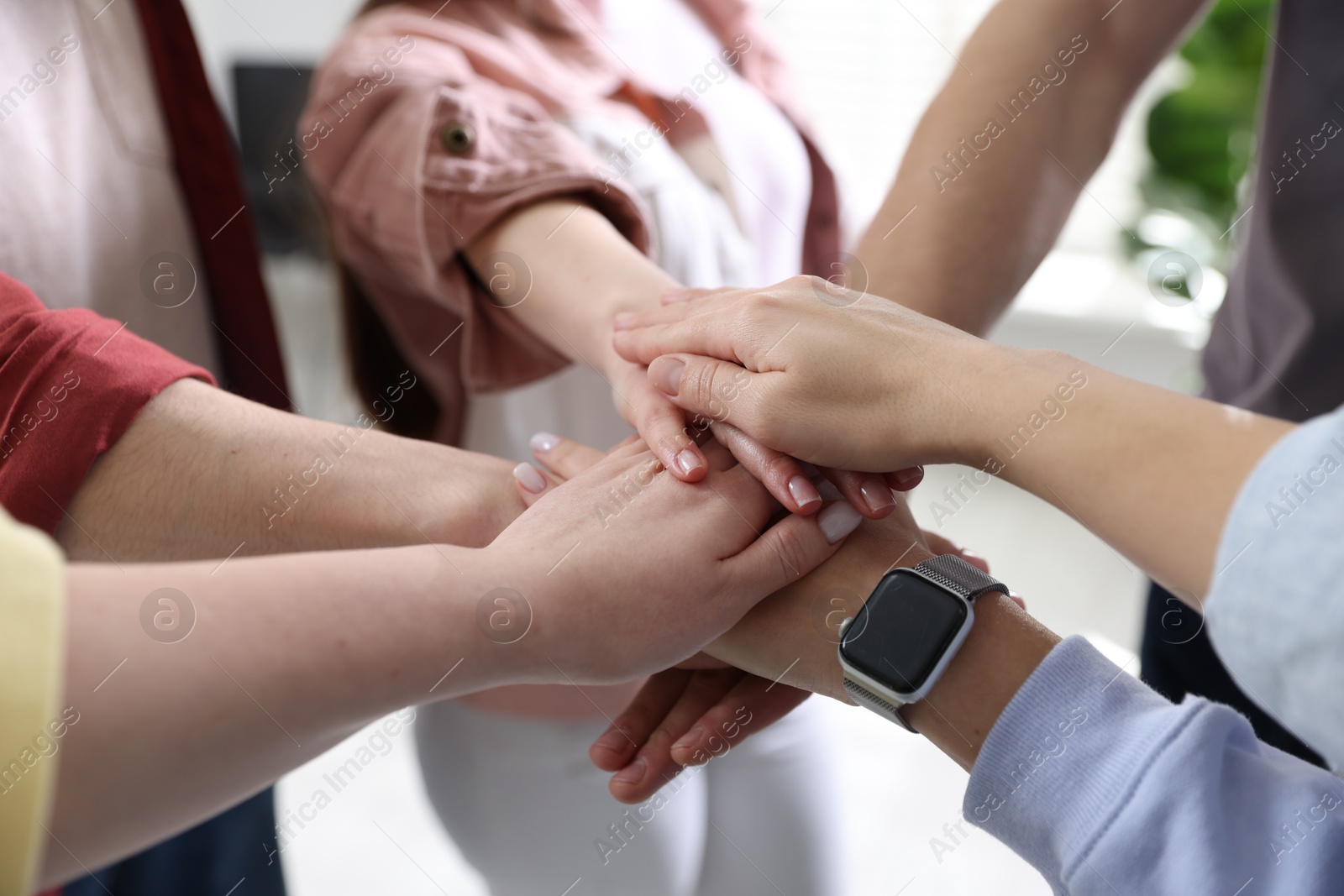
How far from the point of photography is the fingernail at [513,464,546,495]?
0.81 m

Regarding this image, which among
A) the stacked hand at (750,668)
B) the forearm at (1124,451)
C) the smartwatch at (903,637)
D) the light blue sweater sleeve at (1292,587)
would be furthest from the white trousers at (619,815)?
the light blue sweater sleeve at (1292,587)

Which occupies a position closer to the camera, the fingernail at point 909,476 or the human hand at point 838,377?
the human hand at point 838,377

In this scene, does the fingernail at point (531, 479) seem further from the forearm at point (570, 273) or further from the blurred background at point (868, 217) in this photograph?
the blurred background at point (868, 217)

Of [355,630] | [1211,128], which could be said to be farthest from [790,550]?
[1211,128]

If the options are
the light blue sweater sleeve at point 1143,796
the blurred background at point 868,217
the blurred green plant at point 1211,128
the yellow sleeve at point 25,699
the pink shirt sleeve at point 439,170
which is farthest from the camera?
the blurred green plant at point 1211,128

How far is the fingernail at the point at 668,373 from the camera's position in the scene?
0.79 m

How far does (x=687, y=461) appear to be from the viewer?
744mm

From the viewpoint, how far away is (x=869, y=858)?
1.70 metres

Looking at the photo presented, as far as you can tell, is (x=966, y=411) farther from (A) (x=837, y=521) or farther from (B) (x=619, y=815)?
(B) (x=619, y=815)

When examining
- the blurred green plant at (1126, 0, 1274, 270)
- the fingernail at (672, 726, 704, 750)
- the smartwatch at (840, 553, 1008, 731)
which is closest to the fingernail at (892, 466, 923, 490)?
the smartwatch at (840, 553, 1008, 731)

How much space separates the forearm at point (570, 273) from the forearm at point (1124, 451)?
0.40m

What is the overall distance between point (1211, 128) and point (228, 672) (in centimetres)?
240

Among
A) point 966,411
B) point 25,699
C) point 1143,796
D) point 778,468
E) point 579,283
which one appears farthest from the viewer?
point 579,283

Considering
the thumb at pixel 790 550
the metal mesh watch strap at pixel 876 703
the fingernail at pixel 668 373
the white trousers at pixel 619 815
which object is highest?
the fingernail at pixel 668 373
